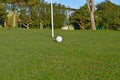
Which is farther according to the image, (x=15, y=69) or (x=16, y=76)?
(x=15, y=69)

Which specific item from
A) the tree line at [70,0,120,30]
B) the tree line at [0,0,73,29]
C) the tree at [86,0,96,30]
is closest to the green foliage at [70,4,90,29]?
the tree line at [70,0,120,30]

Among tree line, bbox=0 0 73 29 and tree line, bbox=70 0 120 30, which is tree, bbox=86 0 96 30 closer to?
tree line, bbox=70 0 120 30

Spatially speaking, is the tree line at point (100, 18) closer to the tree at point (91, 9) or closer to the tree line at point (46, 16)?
the tree line at point (46, 16)

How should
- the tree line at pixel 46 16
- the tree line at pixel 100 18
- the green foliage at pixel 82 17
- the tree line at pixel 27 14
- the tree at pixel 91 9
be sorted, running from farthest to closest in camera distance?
the green foliage at pixel 82 17 < the tree line at pixel 100 18 < the tree line at pixel 46 16 < the tree line at pixel 27 14 < the tree at pixel 91 9

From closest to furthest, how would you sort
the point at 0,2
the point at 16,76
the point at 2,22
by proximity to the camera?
the point at 16,76 → the point at 0,2 → the point at 2,22

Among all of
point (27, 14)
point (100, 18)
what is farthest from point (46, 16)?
point (100, 18)

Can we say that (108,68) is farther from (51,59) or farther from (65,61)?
(51,59)

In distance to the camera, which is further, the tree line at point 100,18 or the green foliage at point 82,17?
the green foliage at point 82,17

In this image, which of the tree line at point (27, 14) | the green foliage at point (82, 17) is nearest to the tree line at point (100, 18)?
the green foliage at point (82, 17)

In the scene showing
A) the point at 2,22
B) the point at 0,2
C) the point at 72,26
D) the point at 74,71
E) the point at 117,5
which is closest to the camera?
the point at 74,71

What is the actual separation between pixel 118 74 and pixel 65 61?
2.19 m

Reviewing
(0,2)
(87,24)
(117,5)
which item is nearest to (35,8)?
(0,2)

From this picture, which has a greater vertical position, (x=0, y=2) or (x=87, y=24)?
(x=0, y=2)

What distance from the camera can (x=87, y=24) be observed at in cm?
5712
